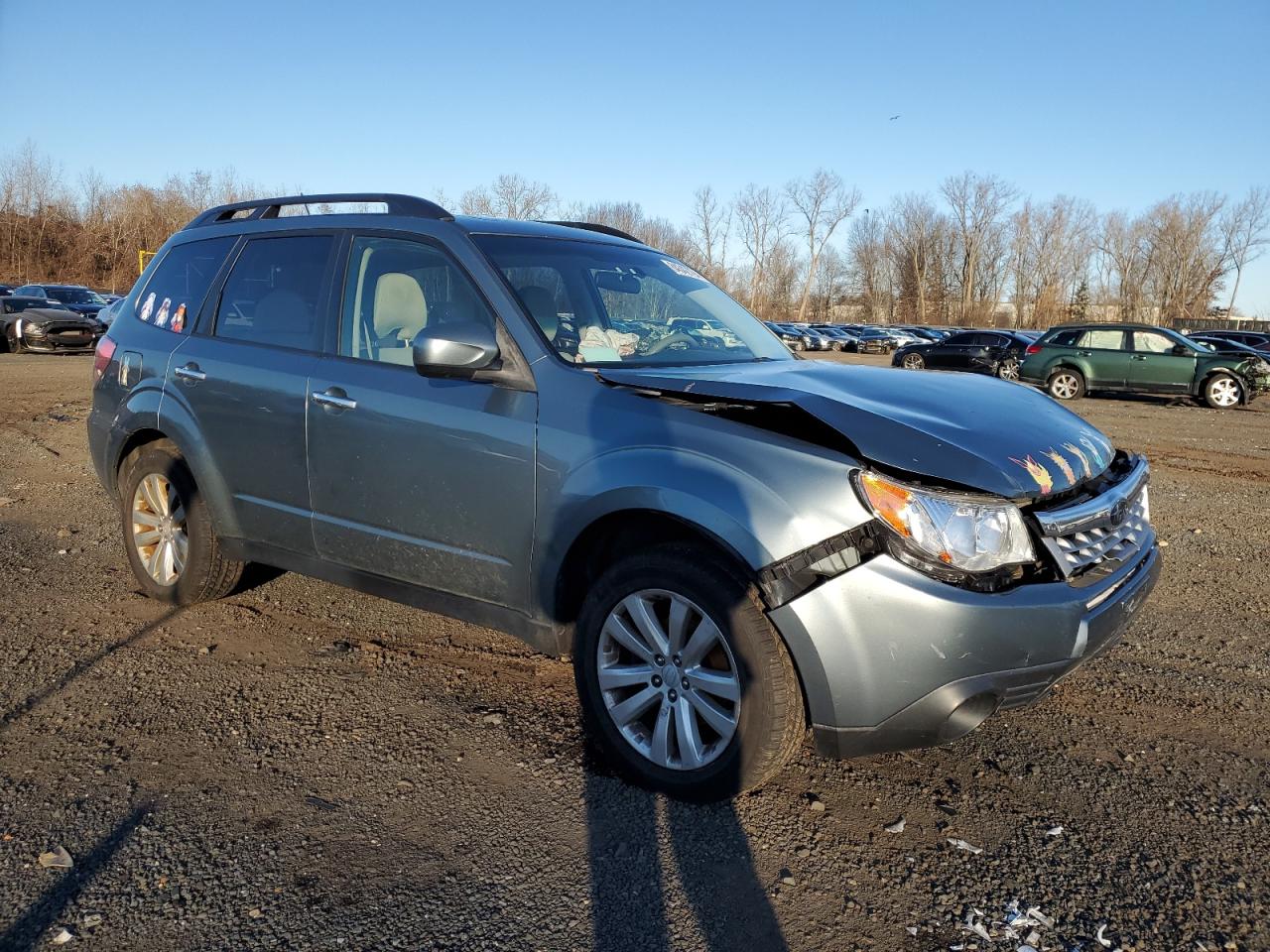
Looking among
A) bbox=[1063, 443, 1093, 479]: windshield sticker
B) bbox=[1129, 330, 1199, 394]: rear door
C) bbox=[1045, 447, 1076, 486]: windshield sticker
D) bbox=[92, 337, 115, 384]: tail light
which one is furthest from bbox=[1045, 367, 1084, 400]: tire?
bbox=[92, 337, 115, 384]: tail light

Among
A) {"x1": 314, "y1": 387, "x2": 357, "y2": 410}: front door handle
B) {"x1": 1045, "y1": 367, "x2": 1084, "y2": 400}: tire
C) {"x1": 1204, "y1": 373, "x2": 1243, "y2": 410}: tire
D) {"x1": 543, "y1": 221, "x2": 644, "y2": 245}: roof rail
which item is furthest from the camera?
{"x1": 1045, "y1": 367, "x2": 1084, "y2": 400}: tire

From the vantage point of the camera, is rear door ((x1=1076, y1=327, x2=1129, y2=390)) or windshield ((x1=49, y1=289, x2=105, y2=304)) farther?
windshield ((x1=49, y1=289, x2=105, y2=304))

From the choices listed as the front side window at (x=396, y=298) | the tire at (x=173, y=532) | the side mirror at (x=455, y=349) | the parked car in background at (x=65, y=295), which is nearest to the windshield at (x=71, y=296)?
the parked car in background at (x=65, y=295)

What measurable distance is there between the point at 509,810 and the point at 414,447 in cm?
137

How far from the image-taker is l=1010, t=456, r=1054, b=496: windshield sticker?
2.81 meters

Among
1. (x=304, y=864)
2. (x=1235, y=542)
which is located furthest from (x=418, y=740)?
(x=1235, y=542)

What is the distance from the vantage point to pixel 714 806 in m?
2.98

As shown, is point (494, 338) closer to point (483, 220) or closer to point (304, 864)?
point (483, 220)

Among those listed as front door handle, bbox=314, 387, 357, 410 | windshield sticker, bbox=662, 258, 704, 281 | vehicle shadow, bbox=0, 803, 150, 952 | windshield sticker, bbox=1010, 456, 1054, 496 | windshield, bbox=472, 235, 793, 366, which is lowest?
vehicle shadow, bbox=0, 803, 150, 952

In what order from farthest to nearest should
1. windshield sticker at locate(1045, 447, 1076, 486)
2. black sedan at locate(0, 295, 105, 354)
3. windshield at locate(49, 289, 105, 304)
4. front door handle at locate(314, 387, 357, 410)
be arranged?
1. windshield at locate(49, 289, 105, 304)
2. black sedan at locate(0, 295, 105, 354)
3. front door handle at locate(314, 387, 357, 410)
4. windshield sticker at locate(1045, 447, 1076, 486)

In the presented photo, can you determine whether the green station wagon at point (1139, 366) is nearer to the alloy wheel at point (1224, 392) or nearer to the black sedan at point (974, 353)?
the alloy wheel at point (1224, 392)

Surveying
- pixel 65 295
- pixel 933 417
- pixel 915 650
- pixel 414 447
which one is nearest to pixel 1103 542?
pixel 933 417

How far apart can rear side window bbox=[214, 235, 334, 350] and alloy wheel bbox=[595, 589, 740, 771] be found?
1935 mm

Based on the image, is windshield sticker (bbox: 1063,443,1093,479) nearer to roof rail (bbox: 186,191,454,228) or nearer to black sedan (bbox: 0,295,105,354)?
roof rail (bbox: 186,191,454,228)
